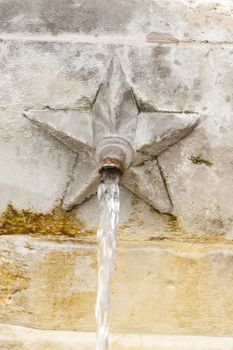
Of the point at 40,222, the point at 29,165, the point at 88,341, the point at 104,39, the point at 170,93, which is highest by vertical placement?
the point at 104,39

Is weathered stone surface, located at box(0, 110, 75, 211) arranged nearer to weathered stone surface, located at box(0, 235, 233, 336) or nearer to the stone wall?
the stone wall

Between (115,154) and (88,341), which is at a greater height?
(115,154)

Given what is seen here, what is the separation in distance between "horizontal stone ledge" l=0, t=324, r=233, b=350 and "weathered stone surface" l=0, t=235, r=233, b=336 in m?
0.02

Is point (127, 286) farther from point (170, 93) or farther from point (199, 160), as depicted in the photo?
point (170, 93)

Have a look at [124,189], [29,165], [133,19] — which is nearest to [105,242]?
[124,189]

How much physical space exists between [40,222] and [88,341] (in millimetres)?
322

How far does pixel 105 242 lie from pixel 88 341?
0.30 meters

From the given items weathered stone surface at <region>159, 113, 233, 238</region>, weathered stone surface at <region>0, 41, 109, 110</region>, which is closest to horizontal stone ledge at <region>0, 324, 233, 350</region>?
weathered stone surface at <region>159, 113, 233, 238</region>

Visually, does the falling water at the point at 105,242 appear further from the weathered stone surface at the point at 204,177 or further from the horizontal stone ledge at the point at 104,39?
the horizontal stone ledge at the point at 104,39

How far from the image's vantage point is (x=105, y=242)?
4.38ft

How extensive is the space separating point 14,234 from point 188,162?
0.45 metres

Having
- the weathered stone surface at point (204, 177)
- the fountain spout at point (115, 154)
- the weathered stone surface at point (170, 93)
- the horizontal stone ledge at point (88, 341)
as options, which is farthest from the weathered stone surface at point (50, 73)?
the horizontal stone ledge at point (88, 341)

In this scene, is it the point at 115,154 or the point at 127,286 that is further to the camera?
the point at 127,286

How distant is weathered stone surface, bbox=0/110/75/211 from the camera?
4.52 feet
